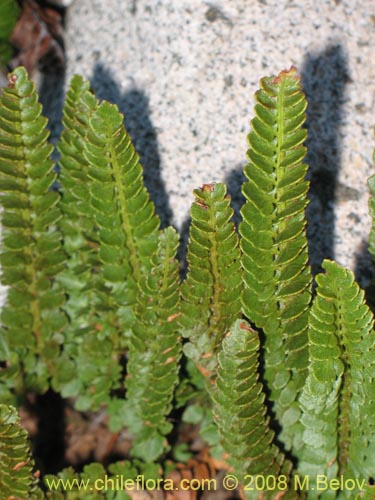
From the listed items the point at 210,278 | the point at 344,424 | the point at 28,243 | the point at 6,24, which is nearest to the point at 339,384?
the point at 344,424

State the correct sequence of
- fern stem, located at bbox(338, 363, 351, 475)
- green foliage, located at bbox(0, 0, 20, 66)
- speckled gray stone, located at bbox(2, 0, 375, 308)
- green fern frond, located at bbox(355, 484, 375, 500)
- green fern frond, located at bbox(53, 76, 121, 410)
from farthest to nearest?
green foliage, located at bbox(0, 0, 20, 66) < speckled gray stone, located at bbox(2, 0, 375, 308) < green fern frond, located at bbox(53, 76, 121, 410) < fern stem, located at bbox(338, 363, 351, 475) < green fern frond, located at bbox(355, 484, 375, 500)

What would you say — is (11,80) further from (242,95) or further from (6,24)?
(6,24)

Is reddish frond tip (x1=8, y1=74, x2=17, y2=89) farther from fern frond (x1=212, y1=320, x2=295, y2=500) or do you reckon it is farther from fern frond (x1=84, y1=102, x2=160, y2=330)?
fern frond (x1=212, y1=320, x2=295, y2=500)

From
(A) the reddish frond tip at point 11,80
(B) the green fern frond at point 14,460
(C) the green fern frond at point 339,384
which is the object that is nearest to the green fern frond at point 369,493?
(C) the green fern frond at point 339,384

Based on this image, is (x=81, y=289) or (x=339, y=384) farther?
(x=81, y=289)

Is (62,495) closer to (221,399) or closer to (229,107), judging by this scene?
(221,399)

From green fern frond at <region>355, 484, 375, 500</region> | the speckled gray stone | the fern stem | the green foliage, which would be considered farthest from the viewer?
the green foliage

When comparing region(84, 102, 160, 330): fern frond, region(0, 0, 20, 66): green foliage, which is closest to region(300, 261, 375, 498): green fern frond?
region(84, 102, 160, 330): fern frond
